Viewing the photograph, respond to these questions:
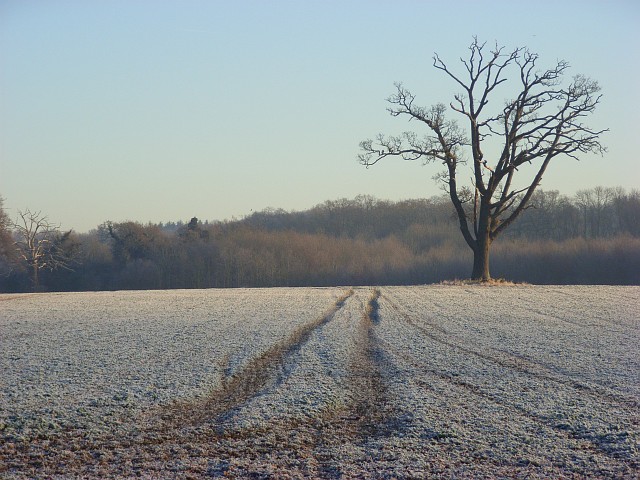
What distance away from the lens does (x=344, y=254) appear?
7906cm

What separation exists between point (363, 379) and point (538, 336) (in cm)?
718

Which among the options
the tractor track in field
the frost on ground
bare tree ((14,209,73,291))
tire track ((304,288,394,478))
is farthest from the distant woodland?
the tractor track in field

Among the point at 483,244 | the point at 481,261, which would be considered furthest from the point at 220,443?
the point at 481,261

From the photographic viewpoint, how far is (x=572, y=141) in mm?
36438

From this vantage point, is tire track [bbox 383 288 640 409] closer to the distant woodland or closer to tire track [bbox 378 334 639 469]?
tire track [bbox 378 334 639 469]

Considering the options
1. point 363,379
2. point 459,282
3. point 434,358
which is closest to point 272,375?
point 363,379

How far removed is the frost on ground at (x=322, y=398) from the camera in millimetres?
8531

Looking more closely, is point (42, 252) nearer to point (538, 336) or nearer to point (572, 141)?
point (572, 141)

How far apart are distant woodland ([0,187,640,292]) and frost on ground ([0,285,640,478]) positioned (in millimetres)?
38003

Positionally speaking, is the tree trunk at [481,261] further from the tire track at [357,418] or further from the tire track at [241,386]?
the tire track at [357,418]

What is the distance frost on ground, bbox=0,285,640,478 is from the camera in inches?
336

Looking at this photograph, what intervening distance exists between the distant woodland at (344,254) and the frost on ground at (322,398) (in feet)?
125

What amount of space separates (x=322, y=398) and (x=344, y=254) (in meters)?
67.7

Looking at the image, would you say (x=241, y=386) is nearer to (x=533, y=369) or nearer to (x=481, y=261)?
(x=533, y=369)
